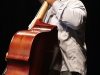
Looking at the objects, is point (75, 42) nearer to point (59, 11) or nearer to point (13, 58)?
point (59, 11)

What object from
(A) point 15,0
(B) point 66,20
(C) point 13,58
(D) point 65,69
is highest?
(A) point 15,0

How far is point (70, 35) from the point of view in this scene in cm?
114

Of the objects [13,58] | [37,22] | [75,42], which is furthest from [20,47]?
[75,42]

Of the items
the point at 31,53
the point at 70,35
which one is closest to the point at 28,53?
the point at 31,53

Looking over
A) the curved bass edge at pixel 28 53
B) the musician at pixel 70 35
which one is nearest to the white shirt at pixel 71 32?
the musician at pixel 70 35

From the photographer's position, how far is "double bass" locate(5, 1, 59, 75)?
3.14 feet

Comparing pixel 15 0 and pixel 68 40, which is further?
pixel 15 0

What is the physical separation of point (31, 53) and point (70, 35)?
10.5 inches

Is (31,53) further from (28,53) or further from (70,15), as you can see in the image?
(70,15)

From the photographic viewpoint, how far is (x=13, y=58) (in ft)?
3.22

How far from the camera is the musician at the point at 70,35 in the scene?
109 cm

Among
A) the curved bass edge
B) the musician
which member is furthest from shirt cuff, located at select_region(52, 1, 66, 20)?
the curved bass edge

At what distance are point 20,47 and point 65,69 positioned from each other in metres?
0.26

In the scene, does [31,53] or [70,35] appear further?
[70,35]
